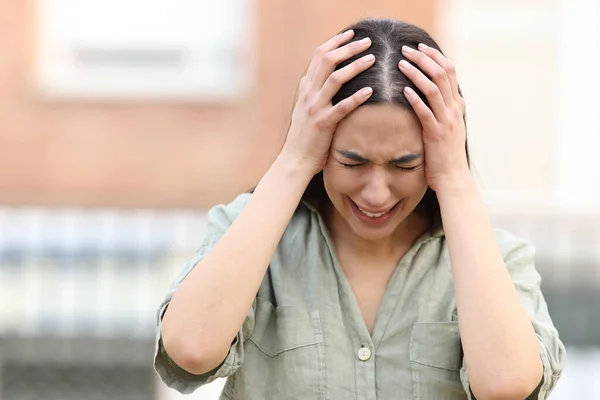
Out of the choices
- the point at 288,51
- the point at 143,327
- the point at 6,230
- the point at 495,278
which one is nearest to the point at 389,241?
the point at 495,278

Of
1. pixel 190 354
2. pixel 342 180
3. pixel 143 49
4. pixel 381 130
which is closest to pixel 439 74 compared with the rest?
pixel 381 130

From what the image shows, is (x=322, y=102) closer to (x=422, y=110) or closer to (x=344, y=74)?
(x=344, y=74)

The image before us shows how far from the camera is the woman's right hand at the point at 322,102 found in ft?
7.63

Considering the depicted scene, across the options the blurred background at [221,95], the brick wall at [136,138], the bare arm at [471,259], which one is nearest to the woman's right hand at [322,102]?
the bare arm at [471,259]

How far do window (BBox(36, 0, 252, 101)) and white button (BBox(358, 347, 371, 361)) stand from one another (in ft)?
23.9

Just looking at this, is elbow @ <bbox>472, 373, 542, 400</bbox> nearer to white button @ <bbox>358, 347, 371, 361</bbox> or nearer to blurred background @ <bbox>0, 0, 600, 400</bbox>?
white button @ <bbox>358, 347, 371, 361</bbox>

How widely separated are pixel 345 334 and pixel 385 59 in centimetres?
59

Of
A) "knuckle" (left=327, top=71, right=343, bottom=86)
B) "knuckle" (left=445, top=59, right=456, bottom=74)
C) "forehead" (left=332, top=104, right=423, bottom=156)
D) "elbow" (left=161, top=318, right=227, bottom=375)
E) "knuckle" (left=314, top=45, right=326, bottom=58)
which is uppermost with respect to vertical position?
"knuckle" (left=314, top=45, right=326, bottom=58)

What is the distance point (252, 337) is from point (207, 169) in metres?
7.06

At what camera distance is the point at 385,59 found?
234 cm

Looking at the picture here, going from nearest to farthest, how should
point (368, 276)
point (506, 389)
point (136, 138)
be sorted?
point (506, 389) < point (368, 276) < point (136, 138)

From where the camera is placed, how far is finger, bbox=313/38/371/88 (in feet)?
7.73

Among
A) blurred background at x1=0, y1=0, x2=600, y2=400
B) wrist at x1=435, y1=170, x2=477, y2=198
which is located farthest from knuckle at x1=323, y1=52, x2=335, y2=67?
blurred background at x1=0, y1=0, x2=600, y2=400

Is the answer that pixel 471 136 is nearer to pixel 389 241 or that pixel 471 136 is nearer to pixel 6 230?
pixel 6 230
